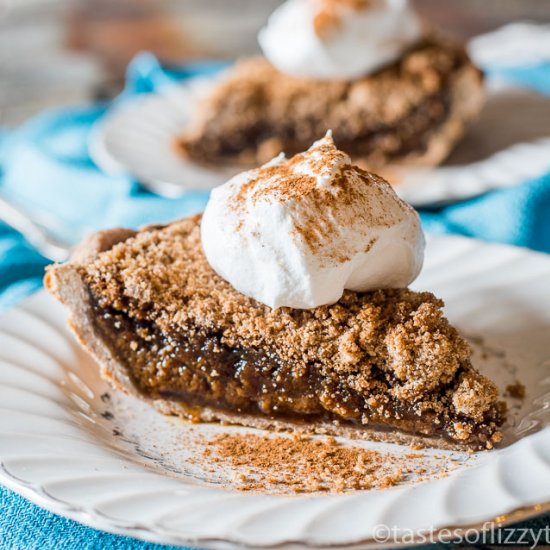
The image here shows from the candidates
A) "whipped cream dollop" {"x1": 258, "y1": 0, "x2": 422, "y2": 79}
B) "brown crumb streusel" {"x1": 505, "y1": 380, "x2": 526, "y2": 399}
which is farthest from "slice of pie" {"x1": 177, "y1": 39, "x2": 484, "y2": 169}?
"brown crumb streusel" {"x1": 505, "y1": 380, "x2": 526, "y2": 399}

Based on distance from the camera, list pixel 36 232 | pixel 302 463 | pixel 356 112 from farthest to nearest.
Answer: pixel 356 112
pixel 36 232
pixel 302 463

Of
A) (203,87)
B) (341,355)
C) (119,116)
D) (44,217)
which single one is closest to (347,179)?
(341,355)

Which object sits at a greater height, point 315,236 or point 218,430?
point 315,236

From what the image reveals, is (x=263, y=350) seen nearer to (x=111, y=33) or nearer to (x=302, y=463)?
(x=302, y=463)

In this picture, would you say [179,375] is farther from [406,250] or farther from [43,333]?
[406,250]

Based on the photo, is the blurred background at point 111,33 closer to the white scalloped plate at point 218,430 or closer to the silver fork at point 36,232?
the silver fork at point 36,232

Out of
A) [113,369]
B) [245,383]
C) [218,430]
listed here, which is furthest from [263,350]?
[113,369]

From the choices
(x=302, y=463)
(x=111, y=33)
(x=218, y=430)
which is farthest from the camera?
(x=111, y=33)
